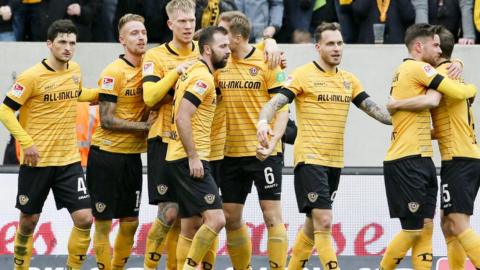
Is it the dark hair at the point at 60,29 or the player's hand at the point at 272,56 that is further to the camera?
the dark hair at the point at 60,29

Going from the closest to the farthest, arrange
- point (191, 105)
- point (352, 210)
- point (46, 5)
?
point (191, 105), point (352, 210), point (46, 5)

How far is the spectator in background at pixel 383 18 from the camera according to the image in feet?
58.4

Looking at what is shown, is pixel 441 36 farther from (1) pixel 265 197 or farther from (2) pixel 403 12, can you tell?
(2) pixel 403 12

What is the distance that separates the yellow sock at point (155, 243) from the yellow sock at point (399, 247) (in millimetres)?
2159

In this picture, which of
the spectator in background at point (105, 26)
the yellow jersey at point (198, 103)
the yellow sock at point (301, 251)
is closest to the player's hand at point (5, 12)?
the spectator in background at point (105, 26)

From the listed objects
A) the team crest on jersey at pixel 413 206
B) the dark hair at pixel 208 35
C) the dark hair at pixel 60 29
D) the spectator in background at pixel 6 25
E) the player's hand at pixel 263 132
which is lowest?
the team crest on jersey at pixel 413 206

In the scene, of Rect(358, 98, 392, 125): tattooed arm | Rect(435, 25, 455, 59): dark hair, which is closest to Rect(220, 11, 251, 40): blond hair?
Rect(358, 98, 392, 125): tattooed arm

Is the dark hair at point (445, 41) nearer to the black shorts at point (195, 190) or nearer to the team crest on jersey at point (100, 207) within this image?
the black shorts at point (195, 190)

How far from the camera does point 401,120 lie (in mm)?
13250

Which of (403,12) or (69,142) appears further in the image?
(403,12)

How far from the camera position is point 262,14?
58.9 ft

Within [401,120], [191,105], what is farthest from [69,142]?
[401,120]

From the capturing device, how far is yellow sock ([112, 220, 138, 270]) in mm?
13836

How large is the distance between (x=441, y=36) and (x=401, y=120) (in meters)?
0.95
